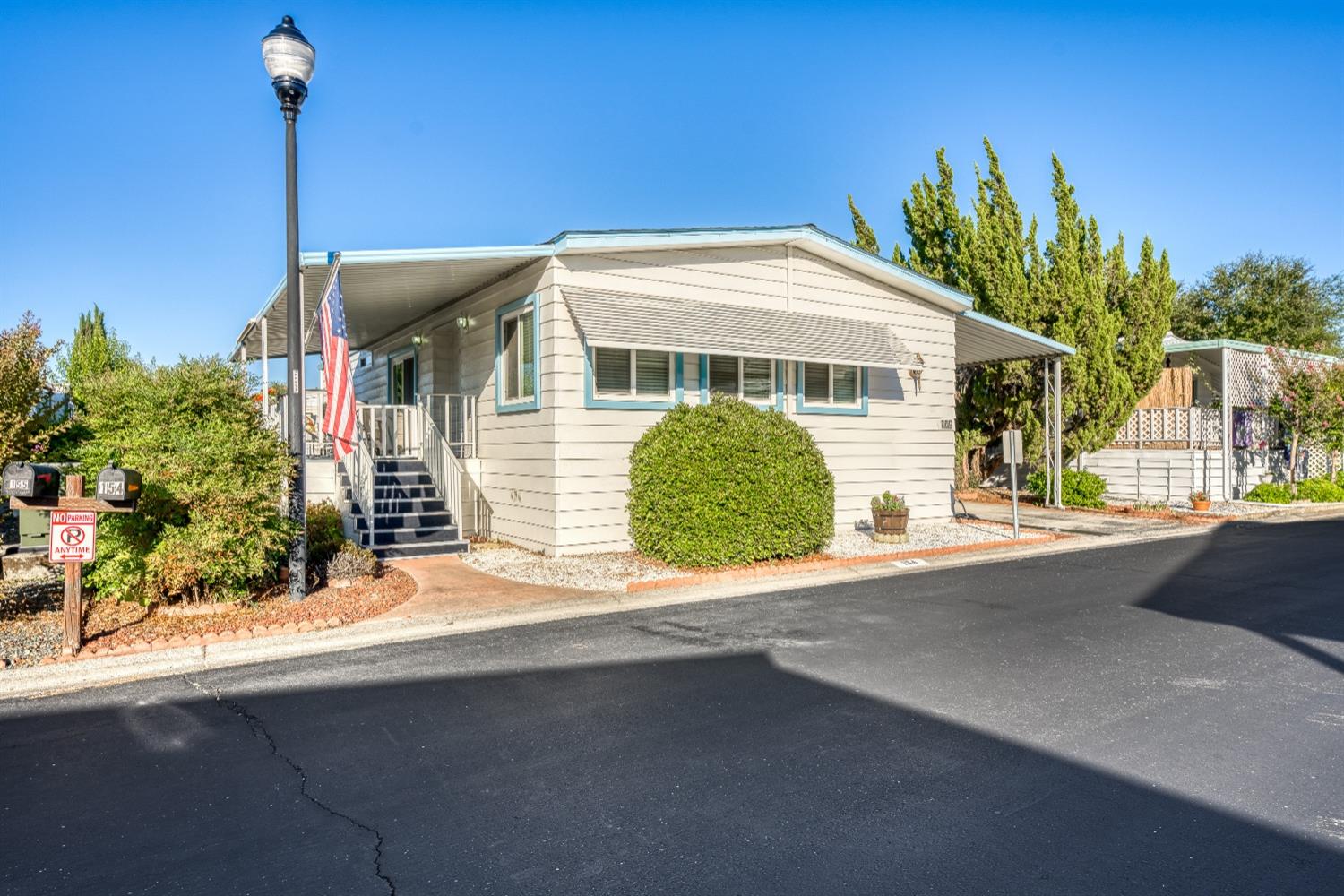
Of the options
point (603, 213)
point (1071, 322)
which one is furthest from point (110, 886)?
point (603, 213)

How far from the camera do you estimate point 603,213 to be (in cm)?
2581

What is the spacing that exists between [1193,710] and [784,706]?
2.26 m

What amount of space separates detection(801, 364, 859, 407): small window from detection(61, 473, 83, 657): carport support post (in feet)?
29.4

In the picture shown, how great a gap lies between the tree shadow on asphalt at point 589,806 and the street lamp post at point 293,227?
9.20 ft

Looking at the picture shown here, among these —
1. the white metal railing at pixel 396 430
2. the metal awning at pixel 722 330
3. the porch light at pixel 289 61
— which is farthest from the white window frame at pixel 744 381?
the porch light at pixel 289 61

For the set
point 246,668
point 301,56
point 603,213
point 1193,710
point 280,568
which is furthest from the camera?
point 603,213

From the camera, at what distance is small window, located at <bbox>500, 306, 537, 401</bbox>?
1096 centimetres

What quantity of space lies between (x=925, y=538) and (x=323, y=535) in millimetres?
8115

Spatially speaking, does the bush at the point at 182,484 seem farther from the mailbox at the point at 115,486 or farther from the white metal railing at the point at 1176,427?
the white metal railing at the point at 1176,427

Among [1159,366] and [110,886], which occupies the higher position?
[1159,366]

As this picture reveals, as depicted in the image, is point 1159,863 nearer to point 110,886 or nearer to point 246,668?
point 110,886

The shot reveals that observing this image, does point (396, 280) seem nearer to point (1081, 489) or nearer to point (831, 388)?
point (831, 388)

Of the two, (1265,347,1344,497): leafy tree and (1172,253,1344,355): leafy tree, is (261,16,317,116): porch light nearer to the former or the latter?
(1265,347,1344,497): leafy tree

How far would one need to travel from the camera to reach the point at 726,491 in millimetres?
9320
